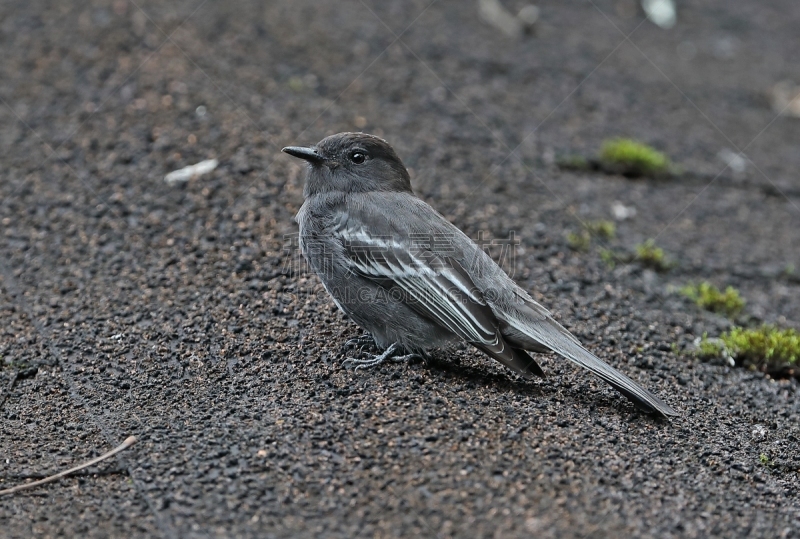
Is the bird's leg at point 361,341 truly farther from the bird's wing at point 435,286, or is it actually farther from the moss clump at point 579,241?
the moss clump at point 579,241

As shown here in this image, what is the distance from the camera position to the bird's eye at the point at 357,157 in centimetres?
593

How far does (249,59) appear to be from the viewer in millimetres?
9477

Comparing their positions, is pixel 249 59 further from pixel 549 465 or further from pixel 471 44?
pixel 549 465

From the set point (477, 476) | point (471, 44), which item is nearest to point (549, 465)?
point (477, 476)

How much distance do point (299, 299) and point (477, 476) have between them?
92.5 inches

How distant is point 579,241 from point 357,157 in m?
2.59

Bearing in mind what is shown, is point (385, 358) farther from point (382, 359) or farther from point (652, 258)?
point (652, 258)

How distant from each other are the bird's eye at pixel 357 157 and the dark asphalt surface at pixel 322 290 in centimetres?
97

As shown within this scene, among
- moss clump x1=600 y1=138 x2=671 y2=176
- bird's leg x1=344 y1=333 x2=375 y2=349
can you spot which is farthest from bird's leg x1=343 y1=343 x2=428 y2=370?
moss clump x1=600 y1=138 x2=671 y2=176

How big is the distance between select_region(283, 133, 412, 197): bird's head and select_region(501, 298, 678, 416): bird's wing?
1.40 meters

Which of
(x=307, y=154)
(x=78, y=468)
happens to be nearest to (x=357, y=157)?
(x=307, y=154)

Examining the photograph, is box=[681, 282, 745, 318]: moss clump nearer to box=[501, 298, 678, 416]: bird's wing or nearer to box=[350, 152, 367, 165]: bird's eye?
box=[501, 298, 678, 416]: bird's wing

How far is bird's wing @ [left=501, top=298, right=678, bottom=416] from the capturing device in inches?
193

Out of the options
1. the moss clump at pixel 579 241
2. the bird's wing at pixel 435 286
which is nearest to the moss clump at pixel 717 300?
the moss clump at pixel 579 241
